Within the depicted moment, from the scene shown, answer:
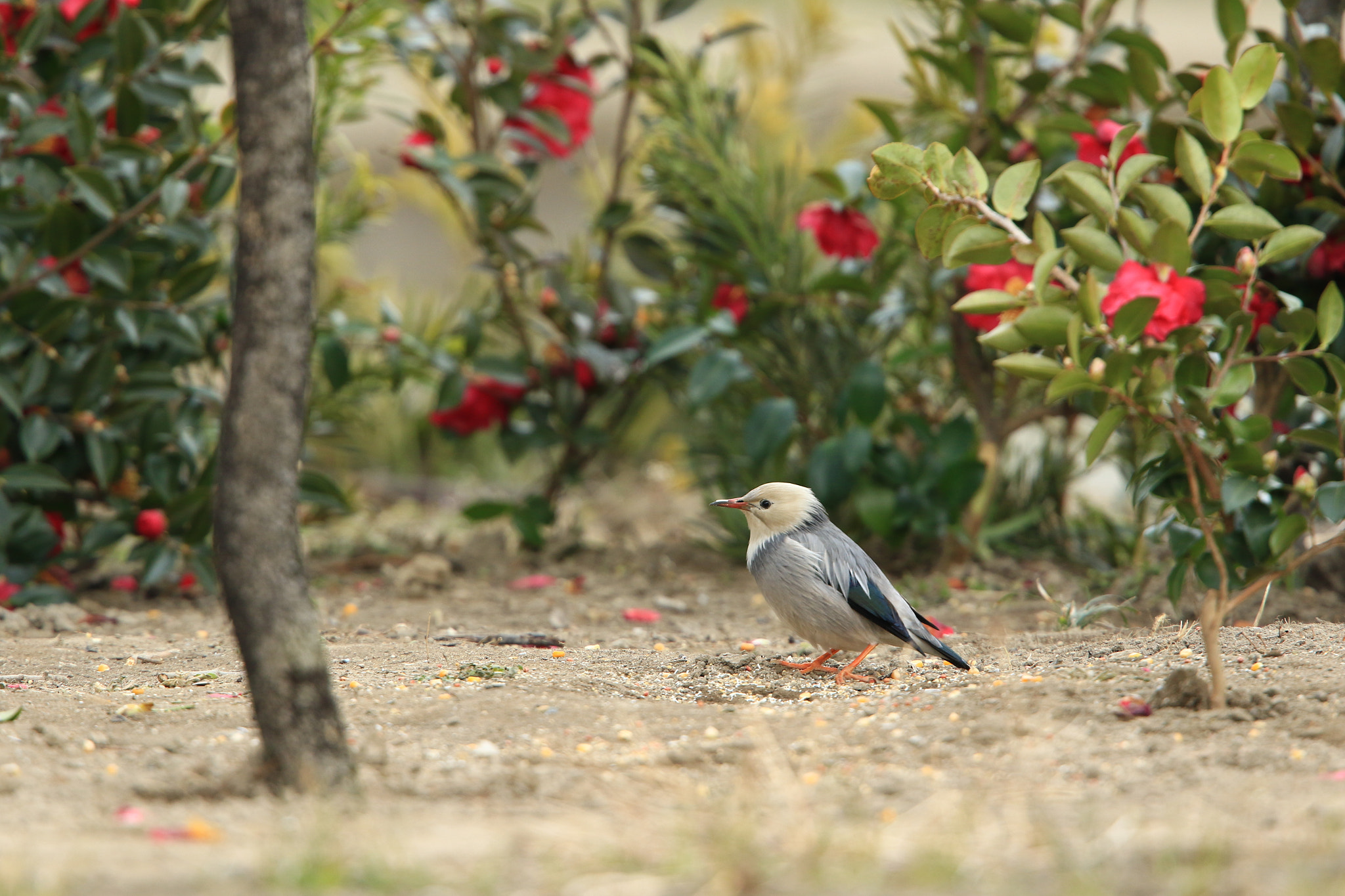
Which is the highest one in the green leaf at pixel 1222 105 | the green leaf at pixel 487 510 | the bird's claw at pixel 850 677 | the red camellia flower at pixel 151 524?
the green leaf at pixel 1222 105

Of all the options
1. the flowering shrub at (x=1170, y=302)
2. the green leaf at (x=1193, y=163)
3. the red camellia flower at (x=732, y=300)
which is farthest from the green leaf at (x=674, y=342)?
the green leaf at (x=1193, y=163)

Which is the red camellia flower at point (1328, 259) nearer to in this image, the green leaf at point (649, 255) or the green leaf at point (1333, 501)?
the green leaf at point (1333, 501)

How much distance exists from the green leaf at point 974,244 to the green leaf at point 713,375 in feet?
5.02

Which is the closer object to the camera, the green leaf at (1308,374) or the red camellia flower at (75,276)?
the green leaf at (1308,374)

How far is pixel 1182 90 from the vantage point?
3404mm

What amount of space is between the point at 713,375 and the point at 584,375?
2.27 feet

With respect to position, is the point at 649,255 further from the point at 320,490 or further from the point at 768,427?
the point at 320,490

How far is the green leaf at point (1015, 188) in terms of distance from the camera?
8.11ft

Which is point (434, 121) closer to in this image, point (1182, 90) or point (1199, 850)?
point (1182, 90)

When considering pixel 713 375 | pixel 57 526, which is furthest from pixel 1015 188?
pixel 57 526

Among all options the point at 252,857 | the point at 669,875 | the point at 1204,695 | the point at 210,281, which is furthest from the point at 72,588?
the point at 1204,695

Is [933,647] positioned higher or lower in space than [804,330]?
lower

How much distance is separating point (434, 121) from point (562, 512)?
6.84 ft

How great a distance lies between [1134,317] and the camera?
2.24 metres
